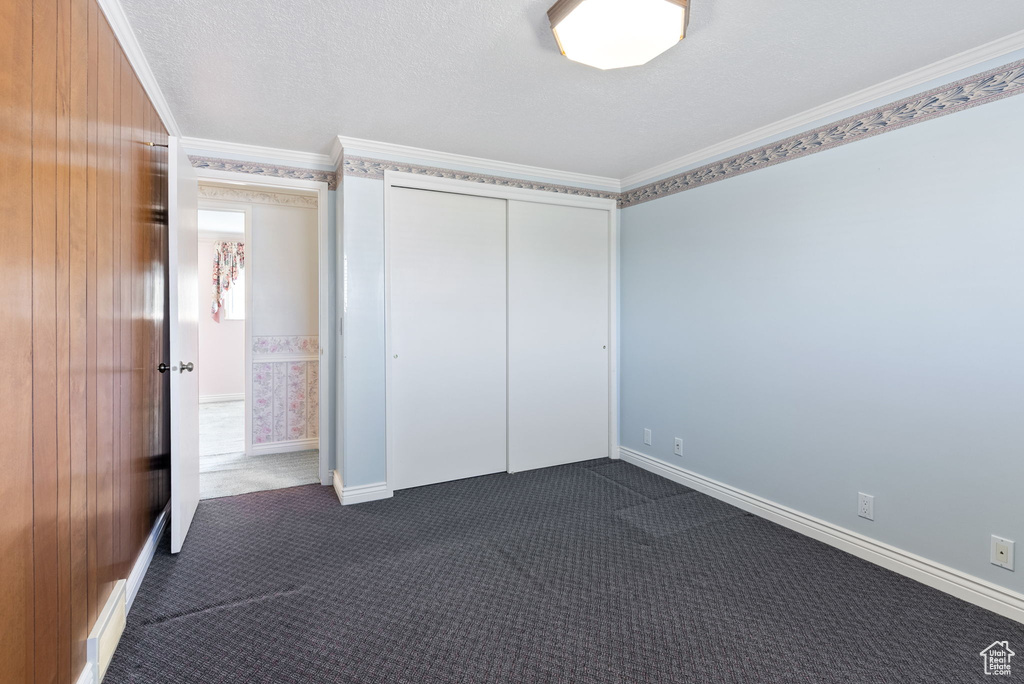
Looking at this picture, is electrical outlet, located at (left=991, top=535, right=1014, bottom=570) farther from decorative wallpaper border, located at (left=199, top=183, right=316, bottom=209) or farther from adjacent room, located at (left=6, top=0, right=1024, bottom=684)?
decorative wallpaper border, located at (left=199, top=183, right=316, bottom=209)

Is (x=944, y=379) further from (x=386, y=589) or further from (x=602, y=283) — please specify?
(x=386, y=589)

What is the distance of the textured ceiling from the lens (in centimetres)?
186

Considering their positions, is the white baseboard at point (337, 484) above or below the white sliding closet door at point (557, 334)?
below

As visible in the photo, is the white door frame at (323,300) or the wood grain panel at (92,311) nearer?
the wood grain panel at (92,311)

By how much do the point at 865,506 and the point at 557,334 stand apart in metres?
2.25

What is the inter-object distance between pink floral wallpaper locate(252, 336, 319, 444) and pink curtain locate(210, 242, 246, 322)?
3189 millimetres

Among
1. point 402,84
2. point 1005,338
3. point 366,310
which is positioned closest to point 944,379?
point 1005,338

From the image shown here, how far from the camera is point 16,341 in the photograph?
1143mm

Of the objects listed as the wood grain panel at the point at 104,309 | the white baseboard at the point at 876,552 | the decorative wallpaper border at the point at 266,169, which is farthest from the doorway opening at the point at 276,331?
the white baseboard at the point at 876,552

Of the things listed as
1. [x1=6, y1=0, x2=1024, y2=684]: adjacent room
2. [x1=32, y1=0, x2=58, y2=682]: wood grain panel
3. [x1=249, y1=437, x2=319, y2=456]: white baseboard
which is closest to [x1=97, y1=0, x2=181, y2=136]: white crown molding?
[x1=6, y1=0, x2=1024, y2=684]: adjacent room

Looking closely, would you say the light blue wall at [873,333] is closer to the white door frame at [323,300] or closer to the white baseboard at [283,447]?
the white door frame at [323,300]

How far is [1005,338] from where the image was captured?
6.74ft

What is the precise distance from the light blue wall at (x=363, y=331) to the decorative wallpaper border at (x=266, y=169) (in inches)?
16.9

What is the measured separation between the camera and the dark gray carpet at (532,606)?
1736mm
